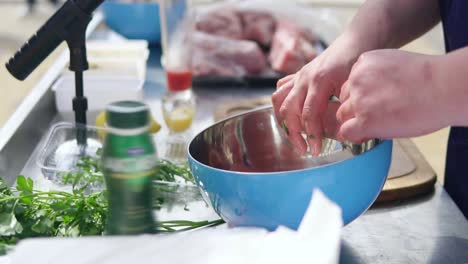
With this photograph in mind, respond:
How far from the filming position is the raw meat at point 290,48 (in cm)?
177

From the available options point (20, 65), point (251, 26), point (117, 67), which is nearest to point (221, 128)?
point (20, 65)

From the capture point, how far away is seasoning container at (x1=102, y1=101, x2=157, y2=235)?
63cm

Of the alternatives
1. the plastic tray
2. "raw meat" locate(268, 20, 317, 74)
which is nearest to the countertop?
the plastic tray

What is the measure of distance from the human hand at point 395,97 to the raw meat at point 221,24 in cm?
116

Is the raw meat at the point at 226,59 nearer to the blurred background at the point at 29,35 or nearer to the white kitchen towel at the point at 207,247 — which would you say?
the blurred background at the point at 29,35

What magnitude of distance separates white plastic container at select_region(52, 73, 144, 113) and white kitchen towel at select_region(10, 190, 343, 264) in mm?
826

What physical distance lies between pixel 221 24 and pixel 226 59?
0.61 feet

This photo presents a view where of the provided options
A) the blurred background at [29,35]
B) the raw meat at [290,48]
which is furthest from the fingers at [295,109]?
the raw meat at [290,48]

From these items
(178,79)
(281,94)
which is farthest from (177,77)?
(281,94)

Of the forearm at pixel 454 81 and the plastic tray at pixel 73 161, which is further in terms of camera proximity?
the plastic tray at pixel 73 161

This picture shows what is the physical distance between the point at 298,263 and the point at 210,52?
4.10 feet

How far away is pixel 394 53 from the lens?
0.79 meters

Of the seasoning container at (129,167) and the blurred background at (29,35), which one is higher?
the seasoning container at (129,167)

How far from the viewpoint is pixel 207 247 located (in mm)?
662
